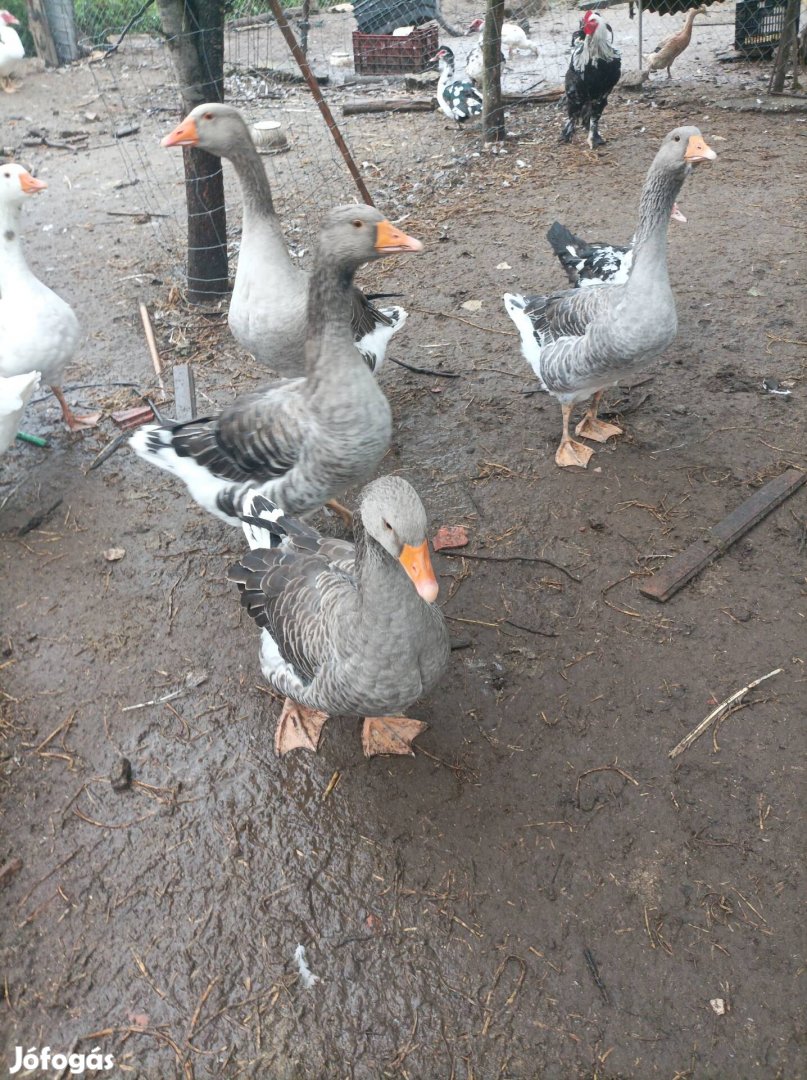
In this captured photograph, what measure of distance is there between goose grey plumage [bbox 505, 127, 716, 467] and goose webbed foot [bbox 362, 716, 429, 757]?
6.35 ft

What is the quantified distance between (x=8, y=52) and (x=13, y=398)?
1165cm

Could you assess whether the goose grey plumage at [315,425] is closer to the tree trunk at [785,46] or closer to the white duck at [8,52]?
the tree trunk at [785,46]

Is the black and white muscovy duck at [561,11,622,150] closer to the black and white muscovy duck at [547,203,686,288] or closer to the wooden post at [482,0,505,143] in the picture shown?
the wooden post at [482,0,505,143]

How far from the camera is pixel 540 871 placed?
256 centimetres

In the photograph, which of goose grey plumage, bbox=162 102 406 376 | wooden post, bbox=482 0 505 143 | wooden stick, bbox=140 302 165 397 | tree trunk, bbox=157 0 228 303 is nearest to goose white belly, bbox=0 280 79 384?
wooden stick, bbox=140 302 165 397

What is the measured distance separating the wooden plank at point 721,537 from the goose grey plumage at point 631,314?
34.4 inches

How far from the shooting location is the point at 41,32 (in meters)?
13.4

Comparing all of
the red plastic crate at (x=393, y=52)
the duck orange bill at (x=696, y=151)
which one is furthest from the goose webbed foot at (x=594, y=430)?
the red plastic crate at (x=393, y=52)

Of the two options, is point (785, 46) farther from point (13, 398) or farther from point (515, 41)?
point (13, 398)

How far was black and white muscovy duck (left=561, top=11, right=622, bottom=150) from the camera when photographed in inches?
323

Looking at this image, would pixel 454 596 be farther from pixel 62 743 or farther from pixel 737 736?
pixel 62 743

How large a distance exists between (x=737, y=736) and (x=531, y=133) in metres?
8.62

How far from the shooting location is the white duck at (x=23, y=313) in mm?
4180

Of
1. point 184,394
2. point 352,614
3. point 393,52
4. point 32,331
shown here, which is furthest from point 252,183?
point 393,52
